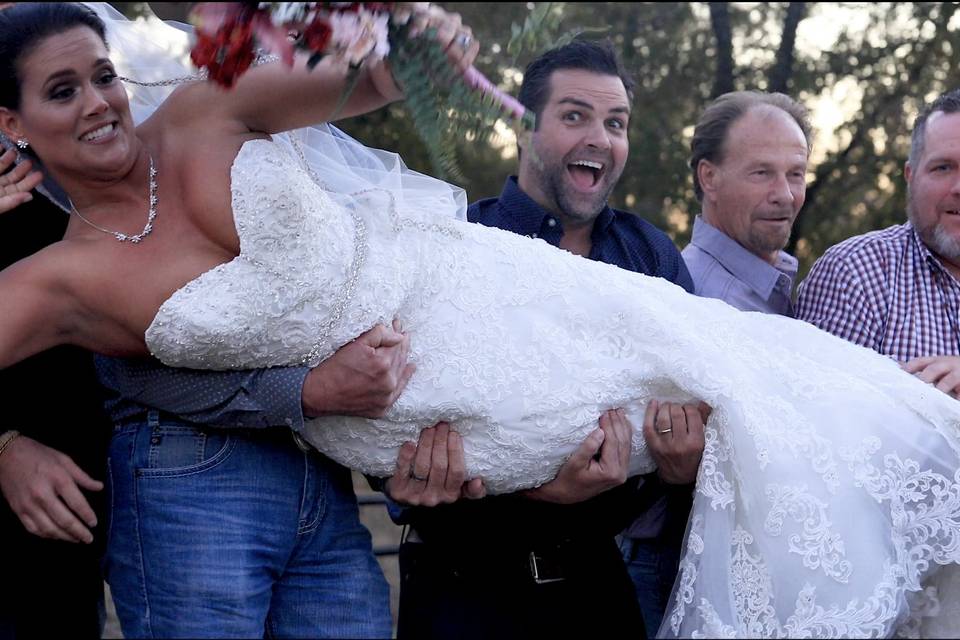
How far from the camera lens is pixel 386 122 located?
9.09 metres

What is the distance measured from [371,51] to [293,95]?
0.36 meters

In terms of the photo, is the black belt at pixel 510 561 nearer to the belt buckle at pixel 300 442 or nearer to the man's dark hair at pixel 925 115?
the belt buckle at pixel 300 442

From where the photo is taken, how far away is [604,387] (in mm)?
2740

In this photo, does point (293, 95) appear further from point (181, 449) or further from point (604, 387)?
point (604, 387)

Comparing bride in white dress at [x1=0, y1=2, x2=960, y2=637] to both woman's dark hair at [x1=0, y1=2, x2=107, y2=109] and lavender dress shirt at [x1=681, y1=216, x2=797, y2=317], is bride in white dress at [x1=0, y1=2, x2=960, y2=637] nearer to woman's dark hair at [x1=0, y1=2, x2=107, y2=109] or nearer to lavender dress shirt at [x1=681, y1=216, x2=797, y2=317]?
woman's dark hair at [x1=0, y1=2, x2=107, y2=109]

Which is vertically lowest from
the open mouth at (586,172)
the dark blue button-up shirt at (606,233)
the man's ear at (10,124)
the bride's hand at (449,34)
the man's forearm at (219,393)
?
the man's forearm at (219,393)

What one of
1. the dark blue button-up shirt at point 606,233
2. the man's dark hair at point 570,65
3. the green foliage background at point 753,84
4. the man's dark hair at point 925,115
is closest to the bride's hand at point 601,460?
the dark blue button-up shirt at point 606,233

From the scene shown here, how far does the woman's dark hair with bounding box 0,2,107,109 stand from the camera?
105 inches

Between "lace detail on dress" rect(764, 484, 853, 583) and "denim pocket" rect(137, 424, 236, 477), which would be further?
"denim pocket" rect(137, 424, 236, 477)

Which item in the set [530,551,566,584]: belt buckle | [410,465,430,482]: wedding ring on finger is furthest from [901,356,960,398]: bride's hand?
[410,465,430,482]: wedding ring on finger

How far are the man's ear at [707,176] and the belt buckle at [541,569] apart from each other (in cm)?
170

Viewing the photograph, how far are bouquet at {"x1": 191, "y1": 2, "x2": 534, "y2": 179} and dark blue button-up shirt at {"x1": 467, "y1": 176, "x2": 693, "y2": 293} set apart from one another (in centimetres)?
129

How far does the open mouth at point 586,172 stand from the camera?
377 cm

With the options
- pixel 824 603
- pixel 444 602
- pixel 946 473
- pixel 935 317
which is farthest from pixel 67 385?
pixel 935 317
